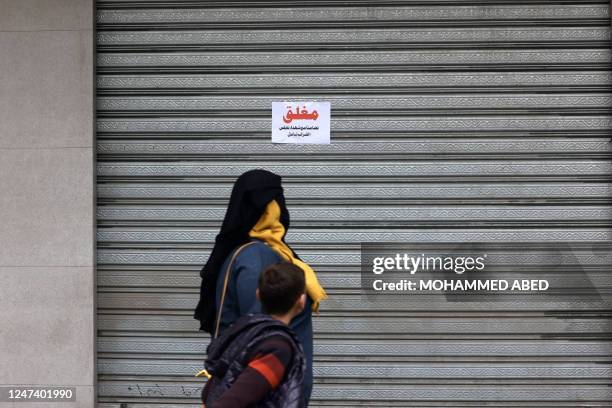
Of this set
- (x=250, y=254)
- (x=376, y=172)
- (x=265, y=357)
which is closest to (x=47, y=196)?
(x=376, y=172)

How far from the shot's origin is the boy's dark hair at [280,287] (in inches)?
138

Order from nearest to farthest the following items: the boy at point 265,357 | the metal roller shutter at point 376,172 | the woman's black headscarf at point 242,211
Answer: the boy at point 265,357 → the woman's black headscarf at point 242,211 → the metal roller shutter at point 376,172

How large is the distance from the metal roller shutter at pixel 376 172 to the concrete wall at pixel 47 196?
167 mm

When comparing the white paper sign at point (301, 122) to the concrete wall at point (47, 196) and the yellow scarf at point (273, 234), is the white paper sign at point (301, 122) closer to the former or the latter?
the concrete wall at point (47, 196)

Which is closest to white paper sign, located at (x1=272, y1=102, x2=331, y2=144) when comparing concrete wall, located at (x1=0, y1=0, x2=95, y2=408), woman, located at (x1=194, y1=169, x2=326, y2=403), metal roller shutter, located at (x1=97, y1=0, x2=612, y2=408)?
metal roller shutter, located at (x1=97, y1=0, x2=612, y2=408)

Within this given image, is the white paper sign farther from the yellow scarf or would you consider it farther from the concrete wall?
the yellow scarf

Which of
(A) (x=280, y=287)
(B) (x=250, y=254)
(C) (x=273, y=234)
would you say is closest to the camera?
(A) (x=280, y=287)

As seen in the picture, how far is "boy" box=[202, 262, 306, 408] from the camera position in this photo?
3281mm

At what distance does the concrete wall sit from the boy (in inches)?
119

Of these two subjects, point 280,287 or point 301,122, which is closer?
point 280,287

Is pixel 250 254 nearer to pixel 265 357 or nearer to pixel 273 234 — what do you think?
pixel 273 234

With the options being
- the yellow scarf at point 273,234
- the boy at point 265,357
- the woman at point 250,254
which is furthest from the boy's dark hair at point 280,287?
the yellow scarf at point 273,234

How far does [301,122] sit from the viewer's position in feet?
20.7

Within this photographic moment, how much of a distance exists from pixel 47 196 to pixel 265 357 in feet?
11.3
